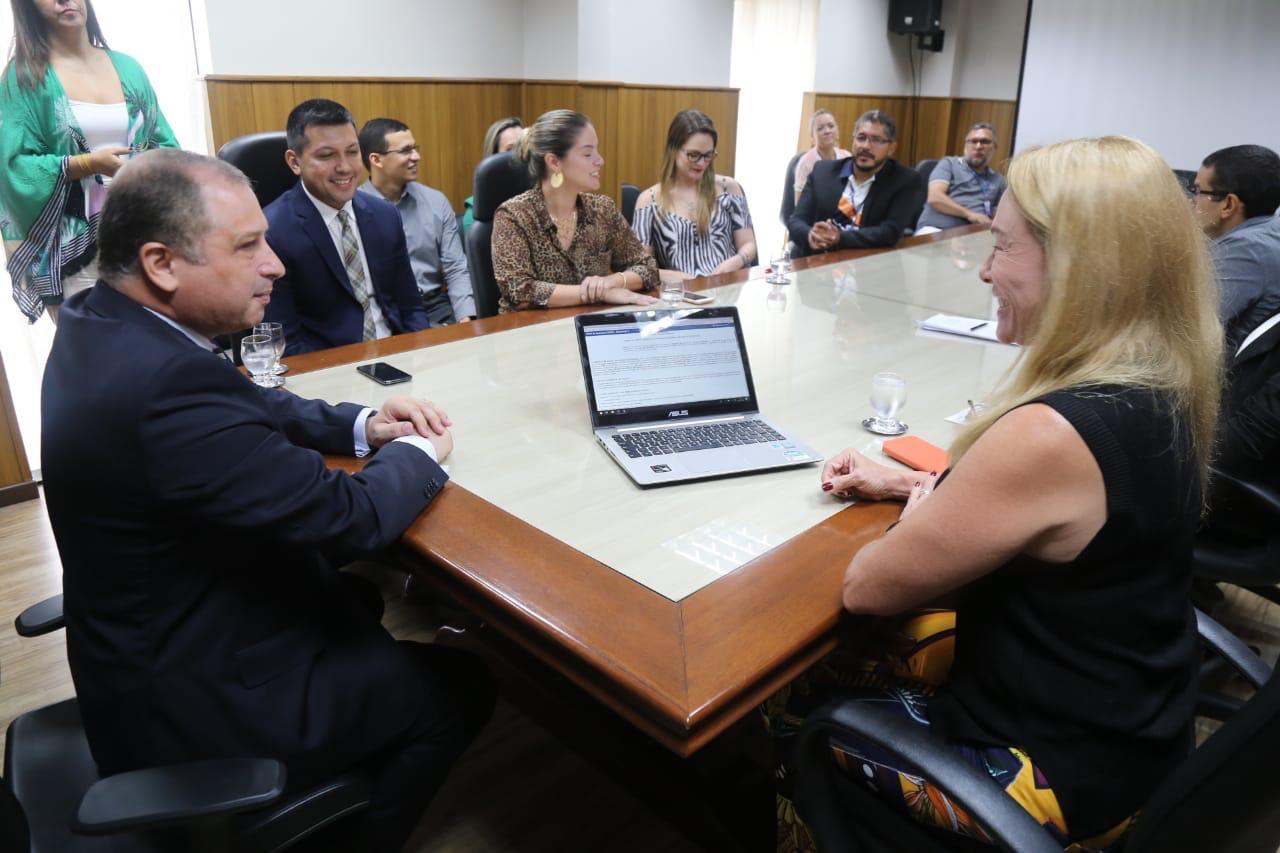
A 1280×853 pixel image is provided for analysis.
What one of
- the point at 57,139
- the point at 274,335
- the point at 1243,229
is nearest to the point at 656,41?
the point at 57,139

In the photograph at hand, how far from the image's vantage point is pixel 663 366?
1646mm

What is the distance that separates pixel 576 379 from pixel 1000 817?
1266mm

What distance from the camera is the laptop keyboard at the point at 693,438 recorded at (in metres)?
1.52

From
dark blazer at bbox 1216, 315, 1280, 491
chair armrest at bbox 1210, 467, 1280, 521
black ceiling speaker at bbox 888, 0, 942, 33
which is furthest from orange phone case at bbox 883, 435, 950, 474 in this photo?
black ceiling speaker at bbox 888, 0, 942, 33

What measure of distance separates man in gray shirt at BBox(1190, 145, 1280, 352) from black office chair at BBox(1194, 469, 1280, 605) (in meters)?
0.54

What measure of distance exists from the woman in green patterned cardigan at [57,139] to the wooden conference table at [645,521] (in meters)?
1.30

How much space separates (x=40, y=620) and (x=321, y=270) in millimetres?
1379

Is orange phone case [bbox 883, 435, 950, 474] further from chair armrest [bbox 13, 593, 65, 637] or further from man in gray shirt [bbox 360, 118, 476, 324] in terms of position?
man in gray shirt [bbox 360, 118, 476, 324]

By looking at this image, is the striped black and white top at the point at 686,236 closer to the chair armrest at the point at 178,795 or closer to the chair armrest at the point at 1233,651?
the chair armrest at the point at 1233,651

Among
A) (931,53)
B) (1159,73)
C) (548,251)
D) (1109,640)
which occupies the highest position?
(931,53)

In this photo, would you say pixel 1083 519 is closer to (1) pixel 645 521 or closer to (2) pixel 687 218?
(1) pixel 645 521

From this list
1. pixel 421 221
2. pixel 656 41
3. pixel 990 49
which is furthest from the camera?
pixel 990 49

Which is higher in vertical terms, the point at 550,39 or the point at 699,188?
the point at 550,39

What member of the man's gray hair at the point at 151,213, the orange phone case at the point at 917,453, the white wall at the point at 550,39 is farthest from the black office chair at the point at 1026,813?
the white wall at the point at 550,39
